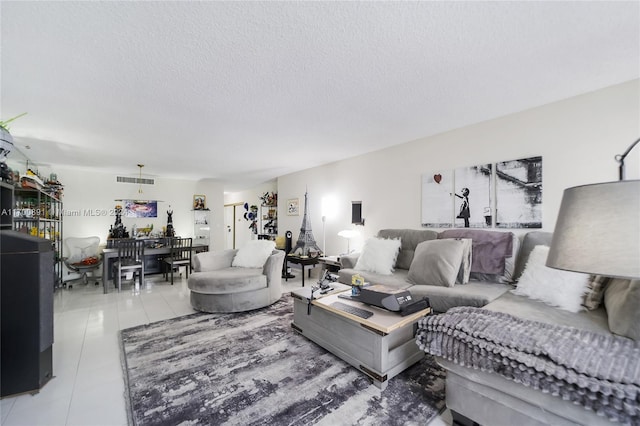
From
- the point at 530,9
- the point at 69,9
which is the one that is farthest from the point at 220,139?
the point at 530,9

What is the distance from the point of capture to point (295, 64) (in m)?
1.93

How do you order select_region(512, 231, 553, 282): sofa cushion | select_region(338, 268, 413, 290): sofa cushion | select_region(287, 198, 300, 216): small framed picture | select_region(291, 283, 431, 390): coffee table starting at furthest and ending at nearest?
select_region(287, 198, 300, 216): small framed picture < select_region(338, 268, 413, 290): sofa cushion < select_region(512, 231, 553, 282): sofa cushion < select_region(291, 283, 431, 390): coffee table

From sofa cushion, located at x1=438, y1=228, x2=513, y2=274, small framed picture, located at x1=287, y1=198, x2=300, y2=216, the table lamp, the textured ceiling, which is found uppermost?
the textured ceiling

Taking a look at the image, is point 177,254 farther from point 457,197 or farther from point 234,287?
point 457,197

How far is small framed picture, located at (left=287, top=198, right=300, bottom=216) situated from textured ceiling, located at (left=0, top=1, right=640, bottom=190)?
8.97 ft

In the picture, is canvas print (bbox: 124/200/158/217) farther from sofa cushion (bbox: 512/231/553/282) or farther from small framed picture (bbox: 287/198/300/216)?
sofa cushion (bbox: 512/231/553/282)

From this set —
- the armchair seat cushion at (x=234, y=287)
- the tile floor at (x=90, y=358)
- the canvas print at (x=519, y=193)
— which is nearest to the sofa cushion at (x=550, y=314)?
the tile floor at (x=90, y=358)

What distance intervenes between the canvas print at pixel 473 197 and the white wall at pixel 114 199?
19.9ft

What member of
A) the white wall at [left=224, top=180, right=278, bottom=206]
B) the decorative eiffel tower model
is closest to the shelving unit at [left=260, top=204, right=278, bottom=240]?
the white wall at [left=224, top=180, right=278, bottom=206]

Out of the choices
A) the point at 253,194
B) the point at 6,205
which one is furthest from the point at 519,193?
the point at 253,194

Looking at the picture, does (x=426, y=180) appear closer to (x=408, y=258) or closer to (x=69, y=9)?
(x=408, y=258)

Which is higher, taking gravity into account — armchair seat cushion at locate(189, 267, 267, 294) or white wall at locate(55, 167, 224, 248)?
white wall at locate(55, 167, 224, 248)

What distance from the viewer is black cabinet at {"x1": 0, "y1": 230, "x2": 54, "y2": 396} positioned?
1.70 m

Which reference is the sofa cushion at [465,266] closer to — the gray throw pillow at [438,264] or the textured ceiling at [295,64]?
the gray throw pillow at [438,264]
